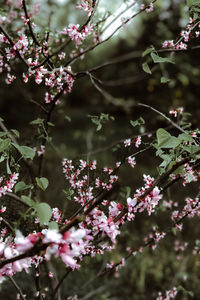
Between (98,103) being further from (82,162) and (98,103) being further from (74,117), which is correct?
(82,162)

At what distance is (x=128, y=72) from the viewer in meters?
6.83

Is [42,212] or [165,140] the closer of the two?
[42,212]

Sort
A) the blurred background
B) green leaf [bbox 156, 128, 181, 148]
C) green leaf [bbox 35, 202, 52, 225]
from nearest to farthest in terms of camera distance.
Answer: green leaf [bbox 35, 202, 52, 225] → green leaf [bbox 156, 128, 181, 148] → the blurred background

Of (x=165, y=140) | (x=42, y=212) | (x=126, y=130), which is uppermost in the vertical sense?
(x=126, y=130)

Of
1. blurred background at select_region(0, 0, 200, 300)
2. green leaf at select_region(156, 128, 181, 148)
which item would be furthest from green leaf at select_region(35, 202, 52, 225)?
green leaf at select_region(156, 128, 181, 148)

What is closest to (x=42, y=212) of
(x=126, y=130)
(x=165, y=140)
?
(x=165, y=140)

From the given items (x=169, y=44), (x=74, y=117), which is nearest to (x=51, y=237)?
(x=169, y=44)

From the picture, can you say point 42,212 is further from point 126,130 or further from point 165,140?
point 126,130

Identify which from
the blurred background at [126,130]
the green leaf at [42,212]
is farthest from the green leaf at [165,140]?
the green leaf at [42,212]

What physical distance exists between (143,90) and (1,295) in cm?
537

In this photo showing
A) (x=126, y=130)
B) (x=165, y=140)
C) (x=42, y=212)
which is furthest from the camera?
(x=126, y=130)

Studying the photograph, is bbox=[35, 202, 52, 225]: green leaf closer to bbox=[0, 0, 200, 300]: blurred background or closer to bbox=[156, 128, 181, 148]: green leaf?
bbox=[0, 0, 200, 300]: blurred background

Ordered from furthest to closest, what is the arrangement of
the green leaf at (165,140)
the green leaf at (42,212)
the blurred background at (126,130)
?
1. the blurred background at (126,130)
2. the green leaf at (165,140)
3. the green leaf at (42,212)

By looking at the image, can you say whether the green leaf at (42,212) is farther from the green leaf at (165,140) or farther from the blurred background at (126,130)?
the green leaf at (165,140)
